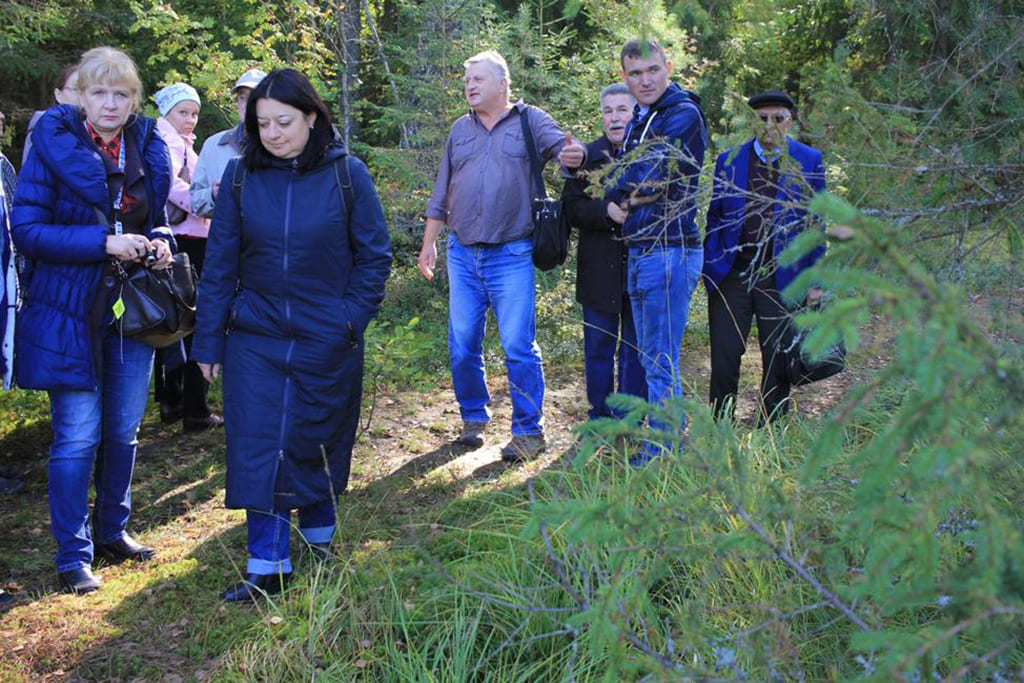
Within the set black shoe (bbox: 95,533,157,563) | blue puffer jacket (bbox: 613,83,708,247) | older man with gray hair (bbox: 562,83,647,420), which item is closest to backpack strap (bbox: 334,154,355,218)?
blue puffer jacket (bbox: 613,83,708,247)

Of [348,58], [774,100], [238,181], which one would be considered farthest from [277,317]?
[348,58]

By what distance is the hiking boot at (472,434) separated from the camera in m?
5.86

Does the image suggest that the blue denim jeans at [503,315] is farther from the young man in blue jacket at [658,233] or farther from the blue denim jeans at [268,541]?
the blue denim jeans at [268,541]

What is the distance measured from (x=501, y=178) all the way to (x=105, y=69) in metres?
2.20

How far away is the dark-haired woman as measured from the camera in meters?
3.78

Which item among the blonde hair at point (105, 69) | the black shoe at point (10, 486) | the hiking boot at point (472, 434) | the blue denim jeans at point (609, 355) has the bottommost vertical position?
the black shoe at point (10, 486)

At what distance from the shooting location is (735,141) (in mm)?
3439

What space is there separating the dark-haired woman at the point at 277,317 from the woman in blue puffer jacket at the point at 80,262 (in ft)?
1.90

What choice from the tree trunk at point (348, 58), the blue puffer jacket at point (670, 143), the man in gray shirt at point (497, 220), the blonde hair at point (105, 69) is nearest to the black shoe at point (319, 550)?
the man in gray shirt at point (497, 220)

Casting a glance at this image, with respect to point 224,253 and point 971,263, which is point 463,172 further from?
point 971,263

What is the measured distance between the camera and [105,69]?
396 cm

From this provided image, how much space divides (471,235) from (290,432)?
6.68ft

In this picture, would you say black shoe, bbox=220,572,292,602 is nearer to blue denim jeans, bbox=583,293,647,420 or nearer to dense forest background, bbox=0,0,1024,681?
dense forest background, bbox=0,0,1024,681

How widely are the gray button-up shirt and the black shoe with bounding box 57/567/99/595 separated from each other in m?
2.67
